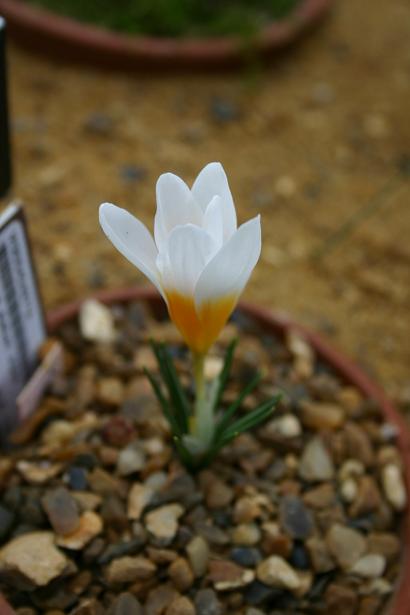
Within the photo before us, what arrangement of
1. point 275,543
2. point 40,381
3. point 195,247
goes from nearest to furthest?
point 195,247, point 275,543, point 40,381

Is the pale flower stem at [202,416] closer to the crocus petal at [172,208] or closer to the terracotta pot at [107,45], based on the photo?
the crocus petal at [172,208]

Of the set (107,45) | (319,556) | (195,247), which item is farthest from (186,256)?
(107,45)

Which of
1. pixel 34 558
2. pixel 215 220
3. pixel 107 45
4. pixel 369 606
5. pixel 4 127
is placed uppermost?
pixel 107 45

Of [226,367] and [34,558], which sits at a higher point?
[226,367]

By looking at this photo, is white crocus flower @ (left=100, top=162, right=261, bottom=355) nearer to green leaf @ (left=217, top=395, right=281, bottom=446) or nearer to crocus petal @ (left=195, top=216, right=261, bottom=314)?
crocus petal @ (left=195, top=216, right=261, bottom=314)

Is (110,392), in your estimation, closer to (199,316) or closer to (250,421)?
(250,421)

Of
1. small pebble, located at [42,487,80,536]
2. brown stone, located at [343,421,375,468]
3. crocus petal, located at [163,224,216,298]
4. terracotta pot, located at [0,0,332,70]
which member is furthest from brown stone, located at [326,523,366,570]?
terracotta pot, located at [0,0,332,70]
